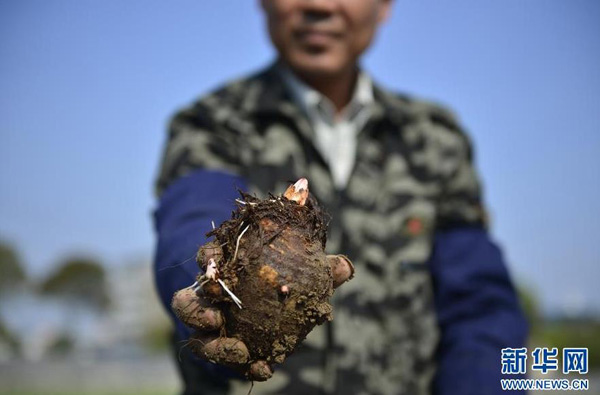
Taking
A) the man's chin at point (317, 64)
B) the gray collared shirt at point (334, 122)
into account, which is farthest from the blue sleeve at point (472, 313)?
the man's chin at point (317, 64)

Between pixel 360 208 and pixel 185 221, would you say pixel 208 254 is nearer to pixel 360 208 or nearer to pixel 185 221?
pixel 185 221

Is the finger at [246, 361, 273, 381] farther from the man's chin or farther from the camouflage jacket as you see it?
the man's chin

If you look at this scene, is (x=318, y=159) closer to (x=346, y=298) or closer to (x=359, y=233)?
(x=359, y=233)

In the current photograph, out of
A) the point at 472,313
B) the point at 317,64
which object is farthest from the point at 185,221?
the point at 472,313

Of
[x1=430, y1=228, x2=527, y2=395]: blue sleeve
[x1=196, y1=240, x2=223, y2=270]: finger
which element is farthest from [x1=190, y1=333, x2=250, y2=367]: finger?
[x1=430, y1=228, x2=527, y2=395]: blue sleeve

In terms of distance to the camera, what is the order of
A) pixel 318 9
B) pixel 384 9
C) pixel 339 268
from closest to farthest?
pixel 339 268
pixel 318 9
pixel 384 9

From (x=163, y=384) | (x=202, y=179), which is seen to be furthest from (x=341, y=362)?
(x=163, y=384)
